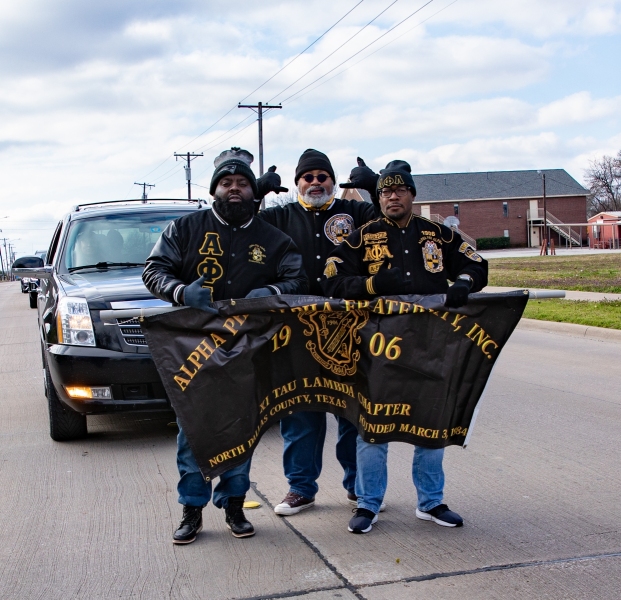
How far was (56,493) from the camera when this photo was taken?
542cm

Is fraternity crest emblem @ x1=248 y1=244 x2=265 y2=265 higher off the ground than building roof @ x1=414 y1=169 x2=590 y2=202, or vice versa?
building roof @ x1=414 y1=169 x2=590 y2=202

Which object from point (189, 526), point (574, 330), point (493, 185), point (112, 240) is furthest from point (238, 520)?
point (493, 185)

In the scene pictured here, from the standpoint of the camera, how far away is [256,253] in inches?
178

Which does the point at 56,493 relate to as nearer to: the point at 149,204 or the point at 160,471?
the point at 160,471

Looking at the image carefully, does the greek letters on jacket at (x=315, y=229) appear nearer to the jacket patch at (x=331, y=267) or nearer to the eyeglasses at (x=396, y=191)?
the jacket patch at (x=331, y=267)

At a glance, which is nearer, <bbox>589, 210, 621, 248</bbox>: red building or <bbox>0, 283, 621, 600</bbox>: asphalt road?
<bbox>0, 283, 621, 600</bbox>: asphalt road

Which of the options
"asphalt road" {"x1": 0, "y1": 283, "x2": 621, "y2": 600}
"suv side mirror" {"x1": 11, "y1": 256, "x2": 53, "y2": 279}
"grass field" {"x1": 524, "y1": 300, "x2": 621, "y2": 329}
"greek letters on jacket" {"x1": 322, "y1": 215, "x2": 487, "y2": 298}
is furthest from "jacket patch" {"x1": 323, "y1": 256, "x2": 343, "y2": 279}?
"grass field" {"x1": 524, "y1": 300, "x2": 621, "y2": 329}

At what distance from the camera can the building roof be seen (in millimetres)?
86812

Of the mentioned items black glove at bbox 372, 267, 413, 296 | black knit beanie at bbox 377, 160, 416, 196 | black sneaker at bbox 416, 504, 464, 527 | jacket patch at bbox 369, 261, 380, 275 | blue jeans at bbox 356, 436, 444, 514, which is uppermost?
black knit beanie at bbox 377, 160, 416, 196

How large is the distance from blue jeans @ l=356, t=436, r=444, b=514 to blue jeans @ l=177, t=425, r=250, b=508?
0.63 m

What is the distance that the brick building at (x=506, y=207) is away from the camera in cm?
8619

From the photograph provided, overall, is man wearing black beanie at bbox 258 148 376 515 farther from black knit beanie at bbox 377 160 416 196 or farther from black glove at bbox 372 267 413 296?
black glove at bbox 372 267 413 296

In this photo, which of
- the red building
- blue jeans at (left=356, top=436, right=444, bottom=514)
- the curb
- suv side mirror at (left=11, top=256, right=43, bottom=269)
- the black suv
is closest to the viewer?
blue jeans at (left=356, top=436, right=444, bottom=514)

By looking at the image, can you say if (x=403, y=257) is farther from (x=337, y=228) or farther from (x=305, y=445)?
(x=305, y=445)
